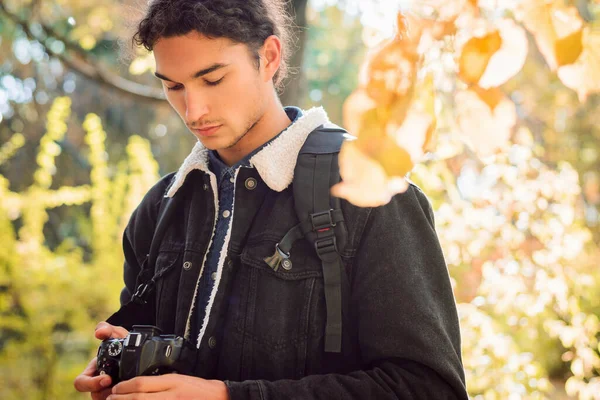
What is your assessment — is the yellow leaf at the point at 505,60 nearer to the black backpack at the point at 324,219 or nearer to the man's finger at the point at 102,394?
the black backpack at the point at 324,219

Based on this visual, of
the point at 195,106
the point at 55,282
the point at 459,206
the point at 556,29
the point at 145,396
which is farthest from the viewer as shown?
the point at 55,282

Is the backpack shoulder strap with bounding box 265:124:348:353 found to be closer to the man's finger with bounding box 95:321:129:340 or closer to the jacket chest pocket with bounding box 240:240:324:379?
the jacket chest pocket with bounding box 240:240:324:379

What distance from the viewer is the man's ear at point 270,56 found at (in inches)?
75.1

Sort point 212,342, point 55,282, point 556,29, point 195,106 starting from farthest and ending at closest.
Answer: point 55,282, point 195,106, point 212,342, point 556,29

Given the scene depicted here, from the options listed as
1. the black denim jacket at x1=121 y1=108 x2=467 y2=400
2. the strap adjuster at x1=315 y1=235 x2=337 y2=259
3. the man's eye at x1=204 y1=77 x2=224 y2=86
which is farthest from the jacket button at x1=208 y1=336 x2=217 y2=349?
the man's eye at x1=204 y1=77 x2=224 y2=86

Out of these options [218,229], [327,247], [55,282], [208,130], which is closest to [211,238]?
[218,229]

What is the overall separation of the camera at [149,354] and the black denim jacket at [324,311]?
2.3 inches

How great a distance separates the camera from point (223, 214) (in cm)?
181

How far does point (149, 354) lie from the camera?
153 centimetres

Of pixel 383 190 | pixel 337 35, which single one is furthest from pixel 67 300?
pixel 337 35

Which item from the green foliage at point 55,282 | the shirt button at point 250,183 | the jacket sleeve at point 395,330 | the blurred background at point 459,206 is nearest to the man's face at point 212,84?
the shirt button at point 250,183

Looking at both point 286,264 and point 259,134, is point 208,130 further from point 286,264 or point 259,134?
point 286,264

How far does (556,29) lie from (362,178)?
12.5 inches

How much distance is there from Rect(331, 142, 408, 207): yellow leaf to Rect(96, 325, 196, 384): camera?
2.45 feet
